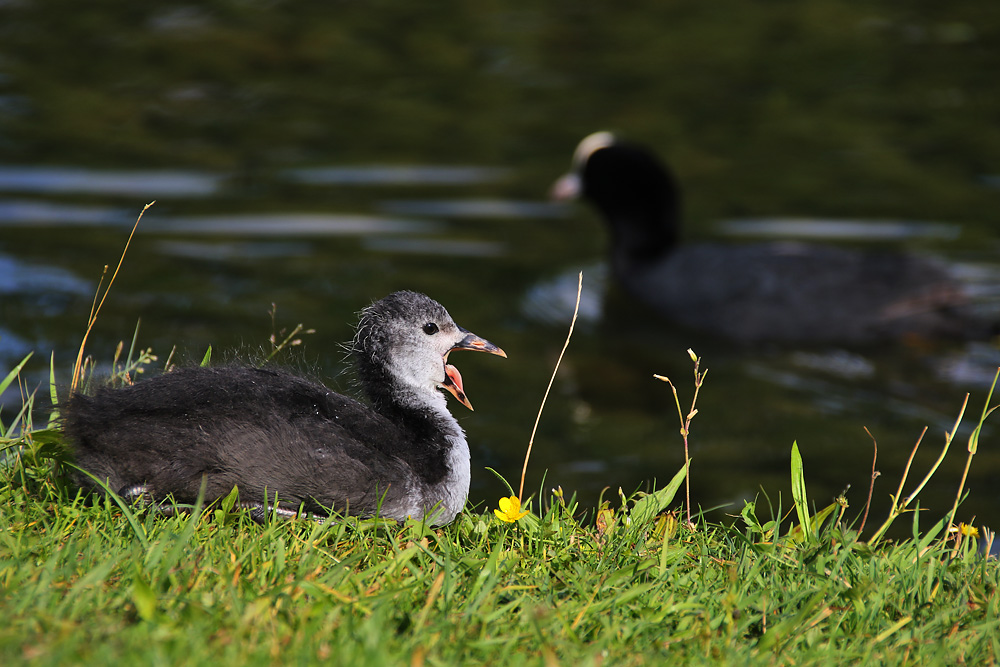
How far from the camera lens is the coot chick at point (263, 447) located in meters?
3.98

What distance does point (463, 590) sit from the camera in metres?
3.71

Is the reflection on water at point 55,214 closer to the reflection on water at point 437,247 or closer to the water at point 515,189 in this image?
the water at point 515,189

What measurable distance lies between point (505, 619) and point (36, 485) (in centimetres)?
188

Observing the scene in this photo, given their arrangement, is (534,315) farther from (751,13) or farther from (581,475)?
(751,13)

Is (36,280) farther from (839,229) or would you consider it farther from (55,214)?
(839,229)

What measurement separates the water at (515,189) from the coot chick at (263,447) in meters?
0.67

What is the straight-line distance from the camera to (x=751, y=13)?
1972 cm

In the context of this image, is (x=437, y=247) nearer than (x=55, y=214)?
Yes

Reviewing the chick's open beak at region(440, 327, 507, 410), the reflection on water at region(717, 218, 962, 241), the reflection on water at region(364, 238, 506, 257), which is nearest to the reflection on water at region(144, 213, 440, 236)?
the reflection on water at region(364, 238, 506, 257)

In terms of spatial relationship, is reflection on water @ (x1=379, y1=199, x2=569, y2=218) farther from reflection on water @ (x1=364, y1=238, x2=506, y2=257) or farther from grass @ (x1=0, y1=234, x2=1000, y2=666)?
grass @ (x1=0, y1=234, x2=1000, y2=666)

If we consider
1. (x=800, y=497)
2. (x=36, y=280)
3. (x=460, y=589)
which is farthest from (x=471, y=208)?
(x=460, y=589)

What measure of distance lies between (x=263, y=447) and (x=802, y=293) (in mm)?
6975

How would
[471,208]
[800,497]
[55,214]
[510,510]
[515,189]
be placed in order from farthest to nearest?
[515,189] < [471,208] < [55,214] < [800,497] < [510,510]

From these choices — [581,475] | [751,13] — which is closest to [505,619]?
[581,475]
